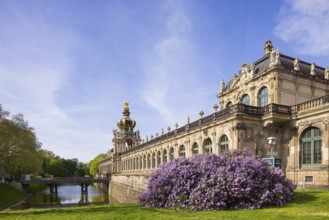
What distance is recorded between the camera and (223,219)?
942cm

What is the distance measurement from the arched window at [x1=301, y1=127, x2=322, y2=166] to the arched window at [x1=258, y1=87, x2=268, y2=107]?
6.07m

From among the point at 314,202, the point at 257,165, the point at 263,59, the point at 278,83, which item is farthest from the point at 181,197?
the point at 263,59

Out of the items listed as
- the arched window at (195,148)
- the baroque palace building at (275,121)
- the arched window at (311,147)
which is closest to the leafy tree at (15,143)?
the baroque palace building at (275,121)

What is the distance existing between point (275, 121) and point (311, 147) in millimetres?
3304

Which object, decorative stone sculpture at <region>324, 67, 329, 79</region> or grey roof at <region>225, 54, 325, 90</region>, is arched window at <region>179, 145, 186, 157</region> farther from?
decorative stone sculpture at <region>324, 67, 329, 79</region>

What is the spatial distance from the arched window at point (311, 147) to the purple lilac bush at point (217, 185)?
7.21 m

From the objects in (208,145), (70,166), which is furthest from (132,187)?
(70,166)

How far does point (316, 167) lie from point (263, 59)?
13.2 meters

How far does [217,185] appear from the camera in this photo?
12961 mm

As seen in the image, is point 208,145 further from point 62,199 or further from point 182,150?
point 62,199

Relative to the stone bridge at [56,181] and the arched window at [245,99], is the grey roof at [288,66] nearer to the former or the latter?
the arched window at [245,99]

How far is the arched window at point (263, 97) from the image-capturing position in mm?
26378

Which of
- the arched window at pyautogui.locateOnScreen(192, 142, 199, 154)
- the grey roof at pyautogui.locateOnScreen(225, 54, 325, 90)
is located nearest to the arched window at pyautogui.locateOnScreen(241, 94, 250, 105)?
the grey roof at pyautogui.locateOnScreen(225, 54, 325, 90)

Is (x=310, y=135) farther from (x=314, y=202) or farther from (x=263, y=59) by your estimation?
(x=263, y=59)
